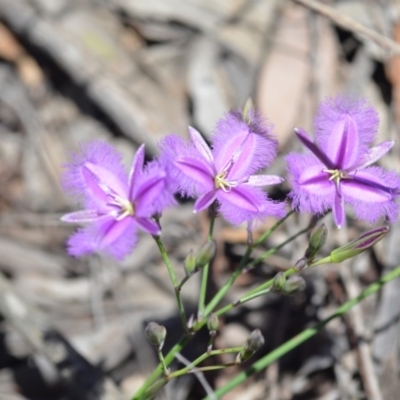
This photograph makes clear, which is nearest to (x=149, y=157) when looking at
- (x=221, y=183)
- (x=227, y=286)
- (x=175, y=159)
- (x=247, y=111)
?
(x=247, y=111)

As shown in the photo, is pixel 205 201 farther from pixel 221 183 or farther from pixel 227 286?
pixel 227 286

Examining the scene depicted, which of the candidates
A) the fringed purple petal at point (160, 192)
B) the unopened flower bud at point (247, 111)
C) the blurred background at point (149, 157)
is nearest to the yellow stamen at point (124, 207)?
the fringed purple petal at point (160, 192)

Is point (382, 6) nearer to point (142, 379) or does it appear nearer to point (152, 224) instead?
point (142, 379)

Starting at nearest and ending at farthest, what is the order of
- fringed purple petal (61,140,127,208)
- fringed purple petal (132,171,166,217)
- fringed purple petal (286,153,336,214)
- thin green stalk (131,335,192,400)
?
fringed purple petal (132,171,166,217), fringed purple petal (286,153,336,214), fringed purple petal (61,140,127,208), thin green stalk (131,335,192,400)

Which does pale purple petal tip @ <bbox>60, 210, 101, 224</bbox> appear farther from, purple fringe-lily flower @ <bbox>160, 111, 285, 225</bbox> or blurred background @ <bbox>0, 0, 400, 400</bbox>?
blurred background @ <bbox>0, 0, 400, 400</bbox>

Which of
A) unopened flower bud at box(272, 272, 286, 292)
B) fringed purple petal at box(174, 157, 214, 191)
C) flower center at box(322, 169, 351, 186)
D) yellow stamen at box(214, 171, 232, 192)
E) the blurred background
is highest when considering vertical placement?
flower center at box(322, 169, 351, 186)

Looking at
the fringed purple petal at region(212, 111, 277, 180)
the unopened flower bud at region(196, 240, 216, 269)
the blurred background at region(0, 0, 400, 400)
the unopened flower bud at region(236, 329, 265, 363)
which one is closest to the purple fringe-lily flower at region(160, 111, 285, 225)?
the fringed purple petal at region(212, 111, 277, 180)

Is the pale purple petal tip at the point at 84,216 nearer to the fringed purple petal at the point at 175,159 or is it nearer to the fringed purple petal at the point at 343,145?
the fringed purple petal at the point at 175,159
